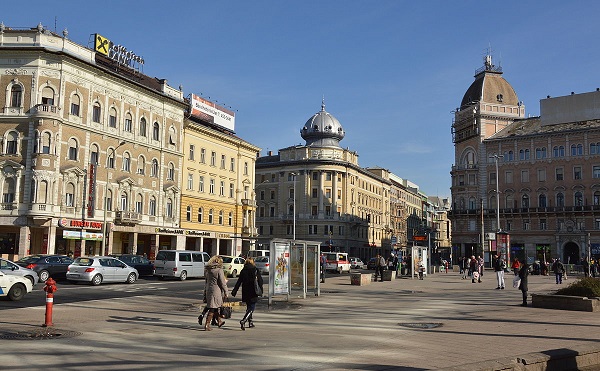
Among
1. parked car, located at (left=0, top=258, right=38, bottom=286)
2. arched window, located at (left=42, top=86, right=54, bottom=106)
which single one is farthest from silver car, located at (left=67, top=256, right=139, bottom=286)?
arched window, located at (left=42, top=86, right=54, bottom=106)

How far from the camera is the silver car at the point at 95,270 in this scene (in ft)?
96.2

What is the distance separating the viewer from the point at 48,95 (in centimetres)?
4594

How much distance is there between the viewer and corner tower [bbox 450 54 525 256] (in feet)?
297

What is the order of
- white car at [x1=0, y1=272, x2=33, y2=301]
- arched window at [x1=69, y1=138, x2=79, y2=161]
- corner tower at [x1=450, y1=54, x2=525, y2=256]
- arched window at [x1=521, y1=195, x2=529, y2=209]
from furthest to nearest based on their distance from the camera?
corner tower at [x1=450, y1=54, x2=525, y2=256] → arched window at [x1=521, y1=195, x2=529, y2=209] → arched window at [x1=69, y1=138, x2=79, y2=161] → white car at [x1=0, y1=272, x2=33, y2=301]

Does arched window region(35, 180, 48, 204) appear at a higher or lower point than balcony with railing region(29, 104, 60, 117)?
lower

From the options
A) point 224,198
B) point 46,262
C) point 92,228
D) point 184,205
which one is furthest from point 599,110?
point 46,262

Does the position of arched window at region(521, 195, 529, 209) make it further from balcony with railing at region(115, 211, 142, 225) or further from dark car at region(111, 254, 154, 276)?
dark car at region(111, 254, 154, 276)

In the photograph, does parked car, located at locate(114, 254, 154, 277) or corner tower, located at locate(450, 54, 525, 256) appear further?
corner tower, located at locate(450, 54, 525, 256)

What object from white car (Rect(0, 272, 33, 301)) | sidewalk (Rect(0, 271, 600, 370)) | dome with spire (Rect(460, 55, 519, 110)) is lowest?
sidewalk (Rect(0, 271, 600, 370))

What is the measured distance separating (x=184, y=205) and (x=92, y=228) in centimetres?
1366

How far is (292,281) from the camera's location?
893 inches

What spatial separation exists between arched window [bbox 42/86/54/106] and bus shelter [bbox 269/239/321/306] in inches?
1228

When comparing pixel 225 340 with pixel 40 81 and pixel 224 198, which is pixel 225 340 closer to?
pixel 40 81

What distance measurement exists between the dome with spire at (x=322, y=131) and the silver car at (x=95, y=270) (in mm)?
67587
